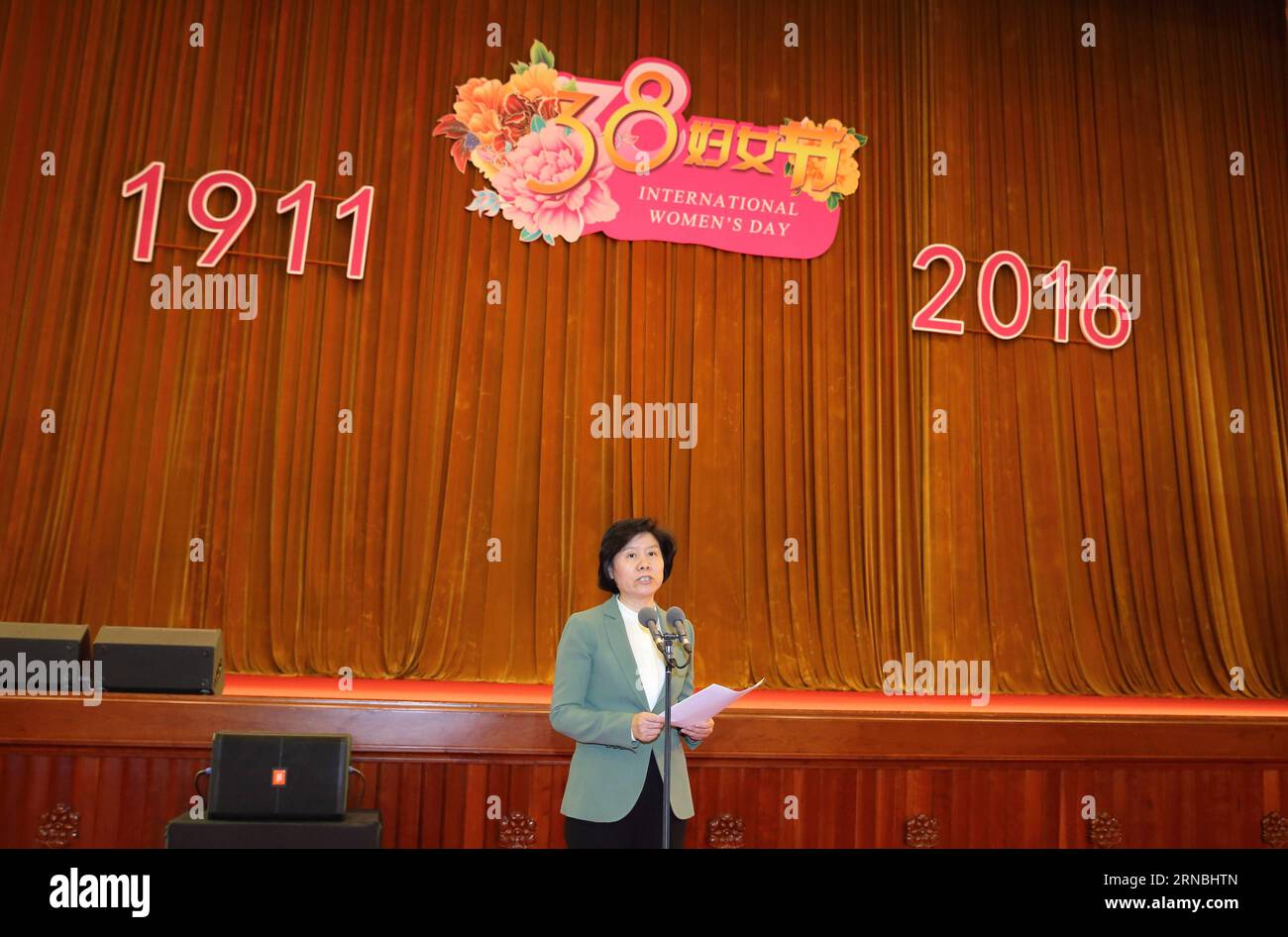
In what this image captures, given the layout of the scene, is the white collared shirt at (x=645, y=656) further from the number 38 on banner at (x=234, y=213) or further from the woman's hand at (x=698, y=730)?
the number 38 on banner at (x=234, y=213)

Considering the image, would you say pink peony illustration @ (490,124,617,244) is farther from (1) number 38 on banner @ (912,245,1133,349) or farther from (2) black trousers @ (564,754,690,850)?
(2) black trousers @ (564,754,690,850)

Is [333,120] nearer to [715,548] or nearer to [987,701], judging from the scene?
[715,548]

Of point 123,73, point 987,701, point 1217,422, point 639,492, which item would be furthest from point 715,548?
point 123,73

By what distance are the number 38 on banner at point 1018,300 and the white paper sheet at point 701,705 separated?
3819 mm

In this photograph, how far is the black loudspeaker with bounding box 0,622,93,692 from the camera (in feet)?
10.6

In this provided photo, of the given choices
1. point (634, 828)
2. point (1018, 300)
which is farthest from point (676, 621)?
point (1018, 300)

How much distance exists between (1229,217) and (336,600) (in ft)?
17.1

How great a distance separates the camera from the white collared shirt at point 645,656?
2291mm

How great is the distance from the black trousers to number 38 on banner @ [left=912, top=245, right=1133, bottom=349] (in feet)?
12.6

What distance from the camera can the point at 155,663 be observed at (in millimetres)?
3314

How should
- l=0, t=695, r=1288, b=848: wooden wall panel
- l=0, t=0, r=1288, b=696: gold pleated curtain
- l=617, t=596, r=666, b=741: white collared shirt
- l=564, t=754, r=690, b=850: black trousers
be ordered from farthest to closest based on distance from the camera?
l=0, t=0, r=1288, b=696: gold pleated curtain < l=0, t=695, r=1288, b=848: wooden wall panel < l=617, t=596, r=666, b=741: white collared shirt < l=564, t=754, r=690, b=850: black trousers

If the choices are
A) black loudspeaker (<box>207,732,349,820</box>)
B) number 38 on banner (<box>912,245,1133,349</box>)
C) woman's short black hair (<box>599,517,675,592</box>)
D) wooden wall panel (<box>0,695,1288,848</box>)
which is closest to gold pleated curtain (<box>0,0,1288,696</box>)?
number 38 on banner (<box>912,245,1133,349</box>)

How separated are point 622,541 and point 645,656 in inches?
9.9

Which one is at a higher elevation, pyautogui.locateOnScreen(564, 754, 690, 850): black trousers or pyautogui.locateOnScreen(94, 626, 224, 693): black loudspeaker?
pyautogui.locateOnScreen(94, 626, 224, 693): black loudspeaker
